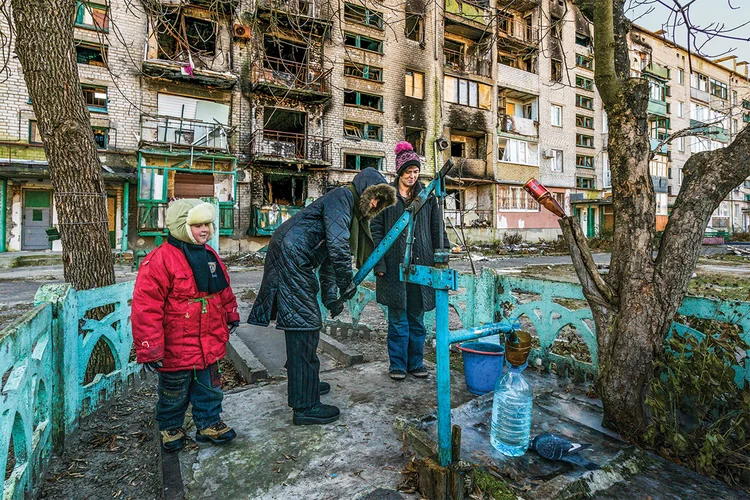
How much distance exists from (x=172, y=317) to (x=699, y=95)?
50.6m

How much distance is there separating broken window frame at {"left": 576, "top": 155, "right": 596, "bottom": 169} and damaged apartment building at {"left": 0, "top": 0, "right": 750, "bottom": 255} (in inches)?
3.4

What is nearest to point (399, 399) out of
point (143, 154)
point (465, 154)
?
point (143, 154)

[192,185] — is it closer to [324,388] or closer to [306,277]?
[324,388]

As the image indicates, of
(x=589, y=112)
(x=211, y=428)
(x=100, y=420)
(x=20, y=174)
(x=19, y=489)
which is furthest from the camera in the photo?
(x=589, y=112)

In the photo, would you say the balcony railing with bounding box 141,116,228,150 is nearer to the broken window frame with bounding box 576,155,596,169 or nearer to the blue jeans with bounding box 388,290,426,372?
the blue jeans with bounding box 388,290,426,372

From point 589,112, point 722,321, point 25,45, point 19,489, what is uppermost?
point 589,112

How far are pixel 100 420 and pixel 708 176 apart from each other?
4.66m

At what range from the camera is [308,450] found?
96.8 inches

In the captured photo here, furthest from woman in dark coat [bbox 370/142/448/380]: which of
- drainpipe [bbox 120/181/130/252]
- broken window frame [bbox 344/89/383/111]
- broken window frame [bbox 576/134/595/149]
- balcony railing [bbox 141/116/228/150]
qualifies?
broken window frame [bbox 576/134/595/149]

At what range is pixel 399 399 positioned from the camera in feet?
10.6

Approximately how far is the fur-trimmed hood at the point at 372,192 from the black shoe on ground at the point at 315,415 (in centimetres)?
146

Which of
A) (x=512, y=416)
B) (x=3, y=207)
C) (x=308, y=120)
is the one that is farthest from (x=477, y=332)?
(x=3, y=207)

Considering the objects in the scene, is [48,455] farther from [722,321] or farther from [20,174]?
[20,174]

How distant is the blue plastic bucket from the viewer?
3.26 m
